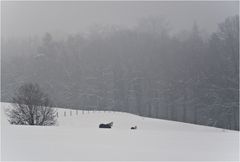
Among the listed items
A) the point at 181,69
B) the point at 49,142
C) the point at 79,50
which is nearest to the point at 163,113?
the point at 181,69

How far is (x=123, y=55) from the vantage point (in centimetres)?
6662

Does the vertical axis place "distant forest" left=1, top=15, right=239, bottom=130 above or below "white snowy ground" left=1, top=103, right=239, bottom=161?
below

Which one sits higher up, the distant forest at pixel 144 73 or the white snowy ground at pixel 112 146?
the white snowy ground at pixel 112 146

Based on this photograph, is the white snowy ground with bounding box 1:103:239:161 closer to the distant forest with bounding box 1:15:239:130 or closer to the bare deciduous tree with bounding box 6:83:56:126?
the bare deciduous tree with bounding box 6:83:56:126

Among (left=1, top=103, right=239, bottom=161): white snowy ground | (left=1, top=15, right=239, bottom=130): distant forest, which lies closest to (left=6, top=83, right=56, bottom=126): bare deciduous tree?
(left=1, top=103, right=239, bottom=161): white snowy ground

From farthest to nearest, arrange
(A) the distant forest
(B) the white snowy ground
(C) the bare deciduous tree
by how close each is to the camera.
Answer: (A) the distant forest
(C) the bare deciduous tree
(B) the white snowy ground

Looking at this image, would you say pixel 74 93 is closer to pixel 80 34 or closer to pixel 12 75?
pixel 12 75

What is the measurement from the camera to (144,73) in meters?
60.0

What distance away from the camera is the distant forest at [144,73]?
4975 cm

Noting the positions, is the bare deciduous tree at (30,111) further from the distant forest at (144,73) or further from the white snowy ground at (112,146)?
the distant forest at (144,73)

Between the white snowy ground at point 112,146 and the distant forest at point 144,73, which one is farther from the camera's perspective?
the distant forest at point 144,73

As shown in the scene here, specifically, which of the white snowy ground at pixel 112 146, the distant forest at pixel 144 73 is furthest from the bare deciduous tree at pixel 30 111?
the distant forest at pixel 144 73

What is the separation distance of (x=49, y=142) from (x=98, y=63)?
58.0 m

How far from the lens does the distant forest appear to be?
163 feet
